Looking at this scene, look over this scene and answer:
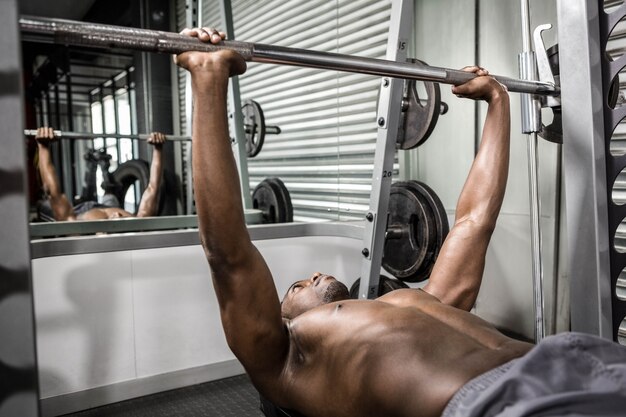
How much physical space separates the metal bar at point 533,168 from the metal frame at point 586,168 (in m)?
0.09

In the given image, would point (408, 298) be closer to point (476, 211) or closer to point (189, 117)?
point (476, 211)

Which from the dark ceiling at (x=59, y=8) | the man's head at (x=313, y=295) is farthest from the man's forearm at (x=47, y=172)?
the man's head at (x=313, y=295)

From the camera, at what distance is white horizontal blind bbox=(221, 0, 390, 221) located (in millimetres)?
3318

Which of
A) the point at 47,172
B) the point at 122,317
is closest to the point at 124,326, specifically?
the point at 122,317

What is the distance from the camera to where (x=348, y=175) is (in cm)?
349

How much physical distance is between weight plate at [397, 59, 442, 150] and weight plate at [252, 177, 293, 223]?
127cm

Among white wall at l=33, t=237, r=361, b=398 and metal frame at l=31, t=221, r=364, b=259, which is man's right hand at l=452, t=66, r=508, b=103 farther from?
white wall at l=33, t=237, r=361, b=398

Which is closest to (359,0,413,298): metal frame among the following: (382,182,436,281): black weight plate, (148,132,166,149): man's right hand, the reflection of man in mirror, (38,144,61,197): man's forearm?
(382,182,436,281): black weight plate

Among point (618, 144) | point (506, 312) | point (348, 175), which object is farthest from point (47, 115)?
point (618, 144)

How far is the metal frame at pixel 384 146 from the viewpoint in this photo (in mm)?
1977

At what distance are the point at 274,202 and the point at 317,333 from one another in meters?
2.15

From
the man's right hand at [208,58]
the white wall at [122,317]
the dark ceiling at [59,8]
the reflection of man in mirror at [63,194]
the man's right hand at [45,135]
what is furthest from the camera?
the dark ceiling at [59,8]

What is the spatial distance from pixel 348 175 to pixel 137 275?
1.66 meters

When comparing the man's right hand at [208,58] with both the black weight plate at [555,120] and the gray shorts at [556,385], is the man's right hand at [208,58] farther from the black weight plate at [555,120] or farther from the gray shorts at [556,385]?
the black weight plate at [555,120]
